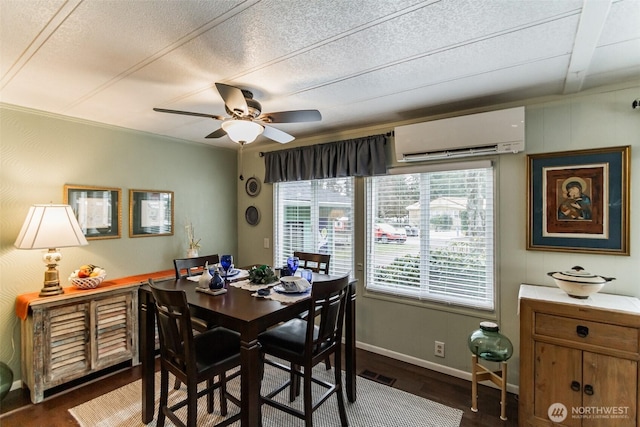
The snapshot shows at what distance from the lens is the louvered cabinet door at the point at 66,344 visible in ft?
7.77

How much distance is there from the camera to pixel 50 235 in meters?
2.38

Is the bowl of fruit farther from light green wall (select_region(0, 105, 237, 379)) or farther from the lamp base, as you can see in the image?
light green wall (select_region(0, 105, 237, 379))

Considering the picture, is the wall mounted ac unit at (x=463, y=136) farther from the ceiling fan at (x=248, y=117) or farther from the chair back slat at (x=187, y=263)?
the chair back slat at (x=187, y=263)

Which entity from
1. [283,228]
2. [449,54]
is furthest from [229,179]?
[449,54]

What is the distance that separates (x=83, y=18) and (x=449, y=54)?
192 cm

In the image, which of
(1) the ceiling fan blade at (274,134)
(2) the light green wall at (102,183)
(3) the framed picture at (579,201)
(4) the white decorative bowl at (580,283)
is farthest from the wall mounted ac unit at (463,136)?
(2) the light green wall at (102,183)

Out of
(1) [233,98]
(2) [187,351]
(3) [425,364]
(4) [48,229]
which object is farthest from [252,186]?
(3) [425,364]

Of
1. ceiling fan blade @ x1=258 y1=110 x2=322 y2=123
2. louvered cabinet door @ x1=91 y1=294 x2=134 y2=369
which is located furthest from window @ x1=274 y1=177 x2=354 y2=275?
louvered cabinet door @ x1=91 y1=294 x2=134 y2=369

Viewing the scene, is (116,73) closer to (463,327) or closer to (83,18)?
(83,18)

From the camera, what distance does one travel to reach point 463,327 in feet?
8.70

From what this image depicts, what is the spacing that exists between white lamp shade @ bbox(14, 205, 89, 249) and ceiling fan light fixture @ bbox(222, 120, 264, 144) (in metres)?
1.70

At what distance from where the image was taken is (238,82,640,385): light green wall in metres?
2.09

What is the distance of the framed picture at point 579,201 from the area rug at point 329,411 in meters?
1.55

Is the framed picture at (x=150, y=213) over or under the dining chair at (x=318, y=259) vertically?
over
